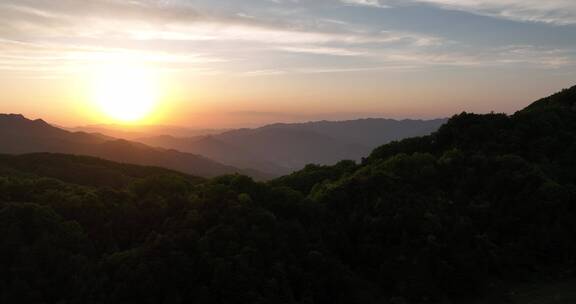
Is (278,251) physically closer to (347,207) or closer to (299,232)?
(299,232)

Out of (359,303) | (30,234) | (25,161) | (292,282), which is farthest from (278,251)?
(25,161)

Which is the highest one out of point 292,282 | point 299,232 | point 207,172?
point 299,232

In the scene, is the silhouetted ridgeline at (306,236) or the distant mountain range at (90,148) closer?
the silhouetted ridgeline at (306,236)

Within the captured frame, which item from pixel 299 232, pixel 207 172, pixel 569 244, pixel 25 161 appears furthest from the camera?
pixel 207 172

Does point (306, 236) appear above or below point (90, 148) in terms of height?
above
